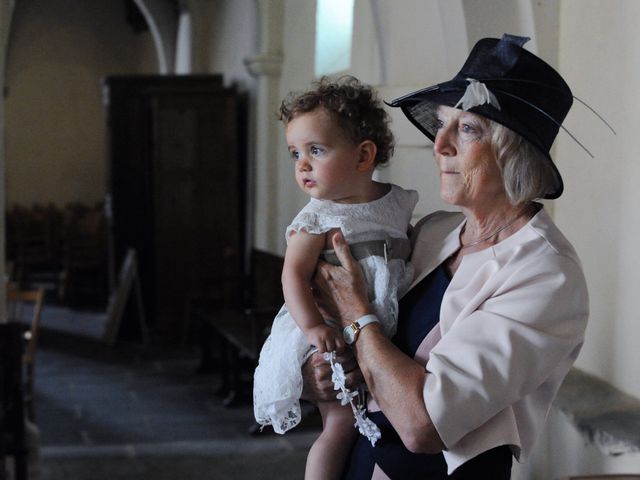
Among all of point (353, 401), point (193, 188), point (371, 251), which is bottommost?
point (193, 188)

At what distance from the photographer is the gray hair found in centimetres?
153

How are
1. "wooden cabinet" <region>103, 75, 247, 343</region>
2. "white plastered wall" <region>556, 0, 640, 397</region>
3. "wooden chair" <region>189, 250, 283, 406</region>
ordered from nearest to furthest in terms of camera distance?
"white plastered wall" <region>556, 0, 640, 397</region> → "wooden chair" <region>189, 250, 283, 406</region> → "wooden cabinet" <region>103, 75, 247, 343</region>

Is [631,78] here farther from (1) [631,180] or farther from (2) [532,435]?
(2) [532,435]

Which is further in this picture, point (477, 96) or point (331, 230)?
point (331, 230)

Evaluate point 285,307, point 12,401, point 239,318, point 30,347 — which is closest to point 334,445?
point 285,307

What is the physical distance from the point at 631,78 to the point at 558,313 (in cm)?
132

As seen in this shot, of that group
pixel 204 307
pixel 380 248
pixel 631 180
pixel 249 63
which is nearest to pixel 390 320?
pixel 380 248

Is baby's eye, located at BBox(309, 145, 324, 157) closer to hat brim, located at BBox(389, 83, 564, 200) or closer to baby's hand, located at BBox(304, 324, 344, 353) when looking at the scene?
hat brim, located at BBox(389, 83, 564, 200)

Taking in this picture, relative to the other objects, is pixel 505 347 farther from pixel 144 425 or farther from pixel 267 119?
pixel 267 119

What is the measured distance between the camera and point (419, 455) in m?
1.63

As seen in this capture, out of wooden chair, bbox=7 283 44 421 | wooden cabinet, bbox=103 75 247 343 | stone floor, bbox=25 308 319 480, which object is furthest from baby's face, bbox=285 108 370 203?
wooden cabinet, bbox=103 75 247 343

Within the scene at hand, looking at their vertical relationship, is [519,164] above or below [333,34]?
below

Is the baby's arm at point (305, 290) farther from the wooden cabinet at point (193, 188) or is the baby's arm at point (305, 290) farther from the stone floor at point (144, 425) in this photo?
the wooden cabinet at point (193, 188)

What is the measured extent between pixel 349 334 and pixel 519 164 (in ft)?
1.26
